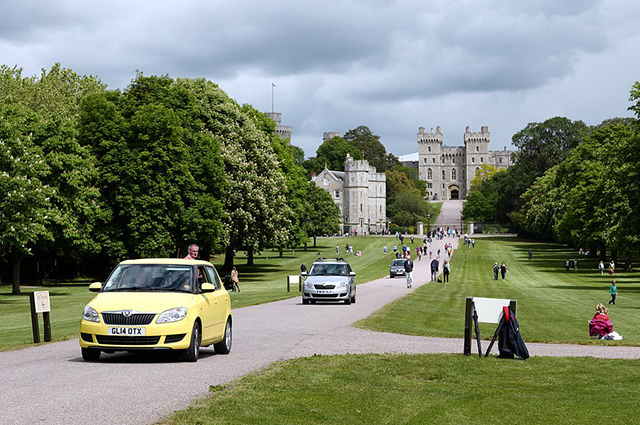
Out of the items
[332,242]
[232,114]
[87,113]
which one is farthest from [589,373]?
[332,242]

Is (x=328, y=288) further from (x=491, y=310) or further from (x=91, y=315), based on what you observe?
(x=91, y=315)

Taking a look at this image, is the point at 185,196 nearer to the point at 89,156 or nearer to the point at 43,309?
the point at 89,156

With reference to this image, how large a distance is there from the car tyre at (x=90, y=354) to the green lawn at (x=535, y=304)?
933 cm

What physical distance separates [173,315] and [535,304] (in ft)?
91.3

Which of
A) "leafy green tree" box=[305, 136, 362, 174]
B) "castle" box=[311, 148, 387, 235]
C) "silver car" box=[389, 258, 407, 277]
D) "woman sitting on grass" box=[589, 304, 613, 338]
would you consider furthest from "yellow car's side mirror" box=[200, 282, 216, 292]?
"leafy green tree" box=[305, 136, 362, 174]

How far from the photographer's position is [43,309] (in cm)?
1789

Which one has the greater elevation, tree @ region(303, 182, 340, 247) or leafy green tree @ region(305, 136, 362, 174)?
leafy green tree @ region(305, 136, 362, 174)

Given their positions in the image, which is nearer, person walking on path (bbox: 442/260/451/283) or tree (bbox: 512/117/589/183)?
person walking on path (bbox: 442/260/451/283)

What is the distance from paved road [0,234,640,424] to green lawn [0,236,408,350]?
4469mm

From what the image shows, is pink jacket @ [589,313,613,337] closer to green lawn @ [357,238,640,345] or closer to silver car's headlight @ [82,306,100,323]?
green lawn @ [357,238,640,345]

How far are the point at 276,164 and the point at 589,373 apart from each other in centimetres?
5139

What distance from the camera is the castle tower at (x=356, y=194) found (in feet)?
547

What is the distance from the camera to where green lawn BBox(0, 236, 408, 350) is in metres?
23.2

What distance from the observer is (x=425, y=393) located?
1130 cm
